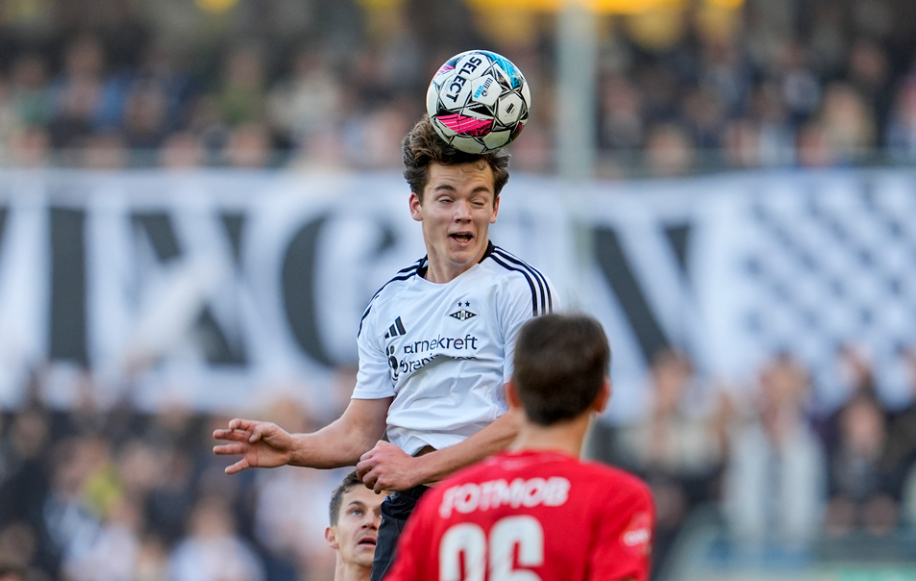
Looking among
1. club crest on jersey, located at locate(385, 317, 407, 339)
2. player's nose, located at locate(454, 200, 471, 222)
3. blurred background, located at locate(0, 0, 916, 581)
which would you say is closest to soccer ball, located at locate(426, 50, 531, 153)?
player's nose, located at locate(454, 200, 471, 222)

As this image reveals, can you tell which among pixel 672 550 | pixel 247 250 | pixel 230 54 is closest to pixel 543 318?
pixel 672 550

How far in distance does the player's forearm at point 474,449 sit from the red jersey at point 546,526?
1021 mm

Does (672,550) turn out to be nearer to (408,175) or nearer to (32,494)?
(32,494)

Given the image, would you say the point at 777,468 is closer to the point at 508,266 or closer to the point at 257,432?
the point at 508,266

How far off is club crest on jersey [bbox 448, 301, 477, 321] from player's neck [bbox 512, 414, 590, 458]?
1.27 meters

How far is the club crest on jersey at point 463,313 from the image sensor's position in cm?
527

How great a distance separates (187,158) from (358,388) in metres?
9.54

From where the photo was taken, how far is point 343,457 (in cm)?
562

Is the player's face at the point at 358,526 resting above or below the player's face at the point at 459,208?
below

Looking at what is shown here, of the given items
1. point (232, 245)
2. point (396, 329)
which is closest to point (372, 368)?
point (396, 329)

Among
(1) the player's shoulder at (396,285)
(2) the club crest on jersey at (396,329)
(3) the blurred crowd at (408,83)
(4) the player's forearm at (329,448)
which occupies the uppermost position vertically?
(3) the blurred crowd at (408,83)

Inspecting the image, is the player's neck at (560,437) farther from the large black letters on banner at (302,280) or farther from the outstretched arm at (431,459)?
the large black letters on banner at (302,280)

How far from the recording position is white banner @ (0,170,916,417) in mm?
13828

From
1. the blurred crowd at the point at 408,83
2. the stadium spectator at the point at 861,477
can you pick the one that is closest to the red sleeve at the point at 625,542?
the stadium spectator at the point at 861,477
